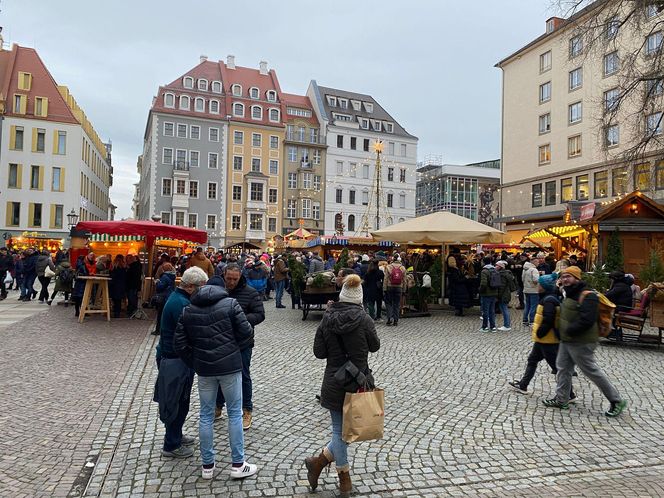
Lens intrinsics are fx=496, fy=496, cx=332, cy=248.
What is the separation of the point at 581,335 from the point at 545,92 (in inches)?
1447

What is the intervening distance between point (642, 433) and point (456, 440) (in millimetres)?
2006

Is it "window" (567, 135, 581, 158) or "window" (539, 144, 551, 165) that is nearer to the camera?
"window" (567, 135, 581, 158)

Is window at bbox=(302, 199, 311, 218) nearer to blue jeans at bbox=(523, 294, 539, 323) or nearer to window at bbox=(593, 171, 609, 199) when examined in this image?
window at bbox=(593, 171, 609, 199)

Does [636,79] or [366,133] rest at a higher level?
[366,133]

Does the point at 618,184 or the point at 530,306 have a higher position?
the point at 618,184

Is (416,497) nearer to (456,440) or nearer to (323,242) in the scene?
(456,440)

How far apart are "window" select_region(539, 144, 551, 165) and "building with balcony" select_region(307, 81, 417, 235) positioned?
65.6 feet

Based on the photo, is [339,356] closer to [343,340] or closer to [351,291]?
[343,340]

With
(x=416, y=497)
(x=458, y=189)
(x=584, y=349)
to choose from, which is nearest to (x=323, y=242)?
(x=584, y=349)

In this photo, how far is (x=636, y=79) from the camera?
1509cm

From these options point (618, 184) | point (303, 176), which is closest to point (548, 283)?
point (618, 184)

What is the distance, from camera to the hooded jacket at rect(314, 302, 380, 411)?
143 inches

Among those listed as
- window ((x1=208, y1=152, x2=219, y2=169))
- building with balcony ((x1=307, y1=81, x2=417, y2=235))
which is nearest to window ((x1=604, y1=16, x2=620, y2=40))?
building with balcony ((x1=307, y1=81, x2=417, y2=235))

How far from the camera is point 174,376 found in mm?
4176
